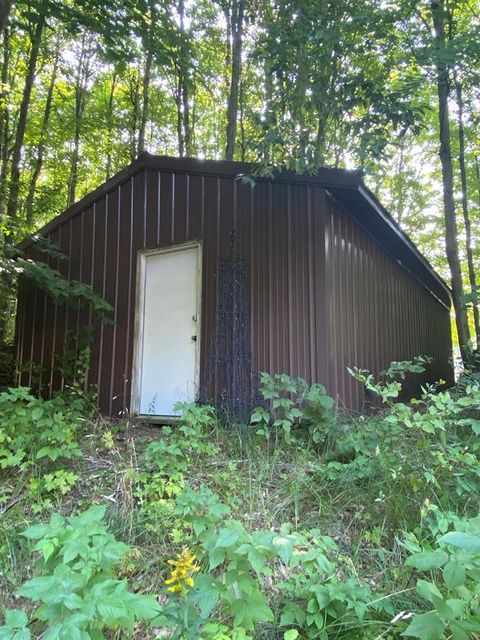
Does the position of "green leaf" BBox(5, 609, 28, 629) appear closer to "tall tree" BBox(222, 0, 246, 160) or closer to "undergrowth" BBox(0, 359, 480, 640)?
"undergrowth" BBox(0, 359, 480, 640)

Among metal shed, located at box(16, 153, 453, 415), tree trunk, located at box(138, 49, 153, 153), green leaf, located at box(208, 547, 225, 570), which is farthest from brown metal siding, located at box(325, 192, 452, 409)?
tree trunk, located at box(138, 49, 153, 153)

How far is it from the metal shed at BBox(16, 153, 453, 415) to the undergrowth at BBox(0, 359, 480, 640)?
93 cm

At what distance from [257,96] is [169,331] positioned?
7.54m

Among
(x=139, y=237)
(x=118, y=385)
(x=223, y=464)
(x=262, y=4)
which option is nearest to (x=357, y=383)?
(x=223, y=464)

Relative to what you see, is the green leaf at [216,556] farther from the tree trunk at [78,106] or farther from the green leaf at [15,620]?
the tree trunk at [78,106]

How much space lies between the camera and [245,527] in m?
2.73

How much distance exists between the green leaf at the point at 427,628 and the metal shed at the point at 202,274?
128 inches

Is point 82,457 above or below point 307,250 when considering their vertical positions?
below

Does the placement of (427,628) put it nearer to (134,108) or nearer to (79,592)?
(79,592)

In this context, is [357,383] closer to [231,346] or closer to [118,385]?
[231,346]

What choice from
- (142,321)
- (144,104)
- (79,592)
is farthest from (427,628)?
(144,104)

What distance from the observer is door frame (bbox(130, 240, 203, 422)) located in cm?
509

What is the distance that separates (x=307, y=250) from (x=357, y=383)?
1.88m

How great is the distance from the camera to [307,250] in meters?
4.88
